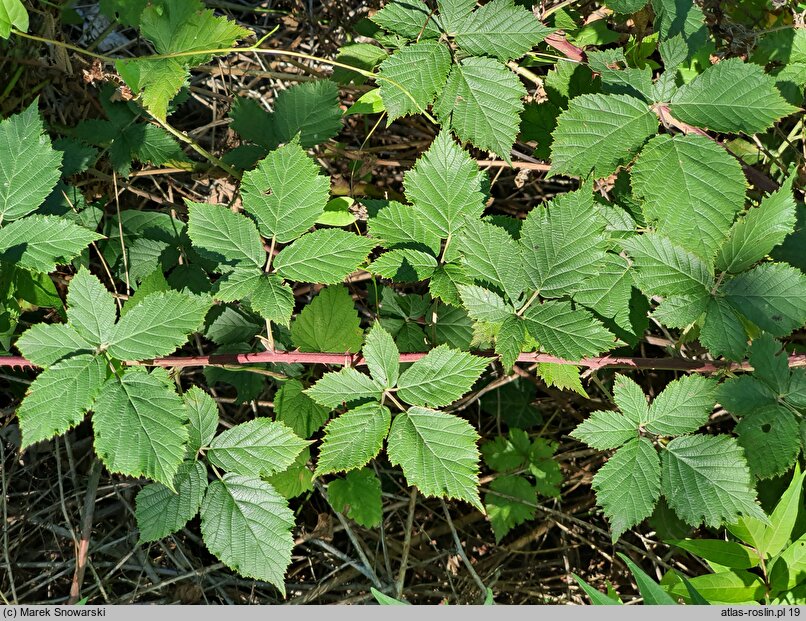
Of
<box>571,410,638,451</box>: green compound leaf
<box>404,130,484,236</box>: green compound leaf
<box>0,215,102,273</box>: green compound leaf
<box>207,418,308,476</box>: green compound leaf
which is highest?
<box>404,130,484,236</box>: green compound leaf

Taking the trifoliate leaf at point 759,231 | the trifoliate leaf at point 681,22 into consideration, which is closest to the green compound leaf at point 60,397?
→ the trifoliate leaf at point 759,231

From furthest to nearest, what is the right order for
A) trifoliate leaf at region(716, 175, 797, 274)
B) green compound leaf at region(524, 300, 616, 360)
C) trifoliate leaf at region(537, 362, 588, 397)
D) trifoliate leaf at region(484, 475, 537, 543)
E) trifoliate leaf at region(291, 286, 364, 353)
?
trifoliate leaf at region(484, 475, 537, 543) < trifoliate leaf at region(291, 286, 364, 353) < trifoliate leaf at region(537, 362, 588, 397) < trifoliate leaf at region(716, 175, 797, 274) < green compound leaf at region(524, 300, 616, 360)

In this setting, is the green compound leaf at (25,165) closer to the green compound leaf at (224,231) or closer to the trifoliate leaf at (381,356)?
the green compound leaf at (224,231)

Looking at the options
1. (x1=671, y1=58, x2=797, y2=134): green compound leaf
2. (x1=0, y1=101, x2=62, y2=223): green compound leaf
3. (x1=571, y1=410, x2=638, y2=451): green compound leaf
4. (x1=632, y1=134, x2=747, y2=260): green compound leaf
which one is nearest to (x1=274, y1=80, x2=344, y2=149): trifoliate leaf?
(x1=0, y1=101, x2=62, y2=223): green compound leaf

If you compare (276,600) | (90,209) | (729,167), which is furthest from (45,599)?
(729,167)

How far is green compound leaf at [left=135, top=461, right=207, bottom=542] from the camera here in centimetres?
190

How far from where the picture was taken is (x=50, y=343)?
1694 mm

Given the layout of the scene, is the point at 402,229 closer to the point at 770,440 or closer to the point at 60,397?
the point at 60,397

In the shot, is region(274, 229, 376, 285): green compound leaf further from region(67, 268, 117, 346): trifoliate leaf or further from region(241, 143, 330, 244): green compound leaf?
region(67, 268, 117, 346): trifoliate leaf

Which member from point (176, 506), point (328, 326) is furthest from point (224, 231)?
point (176, 506)

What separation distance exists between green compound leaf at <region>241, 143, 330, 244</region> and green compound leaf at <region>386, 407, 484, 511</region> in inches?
24.3

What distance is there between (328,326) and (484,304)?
0.53 metres

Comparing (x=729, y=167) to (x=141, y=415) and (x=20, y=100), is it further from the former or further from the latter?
(x=20, y=100)

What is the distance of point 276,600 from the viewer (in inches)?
104
